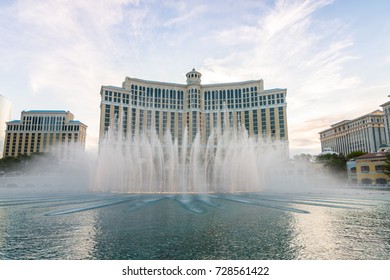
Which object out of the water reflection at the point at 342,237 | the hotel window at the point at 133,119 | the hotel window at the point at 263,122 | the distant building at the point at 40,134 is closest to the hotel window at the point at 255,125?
the hotel window at the point at 263,122

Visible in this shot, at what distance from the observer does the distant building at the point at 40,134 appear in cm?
12688

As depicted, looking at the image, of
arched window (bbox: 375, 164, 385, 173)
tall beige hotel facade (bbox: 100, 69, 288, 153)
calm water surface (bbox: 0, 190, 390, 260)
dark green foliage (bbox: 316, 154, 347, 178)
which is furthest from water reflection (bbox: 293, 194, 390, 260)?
tall beige hotel facade (bbox: 100, 69, 288, 153)

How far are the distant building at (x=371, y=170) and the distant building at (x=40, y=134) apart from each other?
121953mm

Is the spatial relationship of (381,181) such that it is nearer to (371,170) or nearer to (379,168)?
(379,168)

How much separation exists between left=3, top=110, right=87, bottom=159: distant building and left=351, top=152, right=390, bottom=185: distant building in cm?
12195

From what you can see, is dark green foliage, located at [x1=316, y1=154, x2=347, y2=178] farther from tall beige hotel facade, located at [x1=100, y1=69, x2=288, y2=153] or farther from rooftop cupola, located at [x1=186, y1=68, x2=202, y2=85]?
rooftop cupola, located at [x1=186, y1=68, x2=202, y2=85]

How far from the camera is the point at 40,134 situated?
420 ft

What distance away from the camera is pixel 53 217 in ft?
47.0

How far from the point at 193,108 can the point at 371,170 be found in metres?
60.1

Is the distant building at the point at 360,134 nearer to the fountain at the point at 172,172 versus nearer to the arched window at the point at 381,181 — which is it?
the arched window at the point at 381,181

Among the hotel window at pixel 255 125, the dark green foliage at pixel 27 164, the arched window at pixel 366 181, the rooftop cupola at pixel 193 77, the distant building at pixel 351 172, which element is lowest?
the arched window at pixel 366 181

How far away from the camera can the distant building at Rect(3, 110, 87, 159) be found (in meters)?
127

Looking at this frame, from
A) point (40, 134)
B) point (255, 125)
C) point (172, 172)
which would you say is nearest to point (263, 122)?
point (255, 125)

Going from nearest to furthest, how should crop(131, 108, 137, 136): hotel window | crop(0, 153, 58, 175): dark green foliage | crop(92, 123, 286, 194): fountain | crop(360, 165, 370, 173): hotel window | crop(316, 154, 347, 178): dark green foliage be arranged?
crop(92, 123, 286, 194): fountain, crop(360, 165, 370, 173): hotel window, crop(316, 154, 347, 178): dark green foliage, crop(0, 153, 58, 175): dark green foliage, crop(131, 108, 137, 136): hotel window
